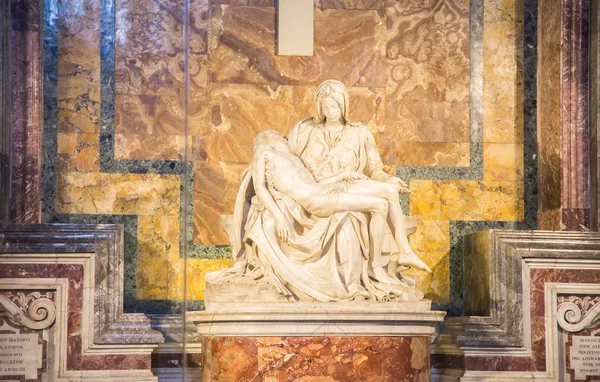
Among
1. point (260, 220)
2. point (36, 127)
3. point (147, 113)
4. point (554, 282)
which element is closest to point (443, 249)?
point (554, 282)

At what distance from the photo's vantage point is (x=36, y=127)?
30.9 ft

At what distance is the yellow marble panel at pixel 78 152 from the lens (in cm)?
964

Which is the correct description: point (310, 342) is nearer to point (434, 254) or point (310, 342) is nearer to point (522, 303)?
point (522, 303)

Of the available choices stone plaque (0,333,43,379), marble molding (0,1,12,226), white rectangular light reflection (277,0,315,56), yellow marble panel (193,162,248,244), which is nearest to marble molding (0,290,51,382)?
stone plaque (0,333,43,379)

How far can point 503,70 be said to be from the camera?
1020 centimetres

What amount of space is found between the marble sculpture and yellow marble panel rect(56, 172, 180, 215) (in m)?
1.14

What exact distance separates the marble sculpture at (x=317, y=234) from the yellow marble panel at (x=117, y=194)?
1138 mm

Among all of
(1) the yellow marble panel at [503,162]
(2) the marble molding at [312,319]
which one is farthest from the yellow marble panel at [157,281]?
(1) the yellow marble panel at [503,162]

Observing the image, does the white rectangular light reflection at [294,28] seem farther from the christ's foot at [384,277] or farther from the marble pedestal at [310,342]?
the marble pedestal at [310,342]

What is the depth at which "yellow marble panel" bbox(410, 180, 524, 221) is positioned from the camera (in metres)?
9.96

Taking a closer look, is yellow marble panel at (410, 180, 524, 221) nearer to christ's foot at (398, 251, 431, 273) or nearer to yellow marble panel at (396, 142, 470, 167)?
yellow marble panel at (396, 142, 470, 167)

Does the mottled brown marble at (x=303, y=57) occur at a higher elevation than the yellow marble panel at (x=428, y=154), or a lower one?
higher

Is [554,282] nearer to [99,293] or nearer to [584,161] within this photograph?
[584,161]

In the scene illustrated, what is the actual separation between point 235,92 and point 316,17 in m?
0.98
